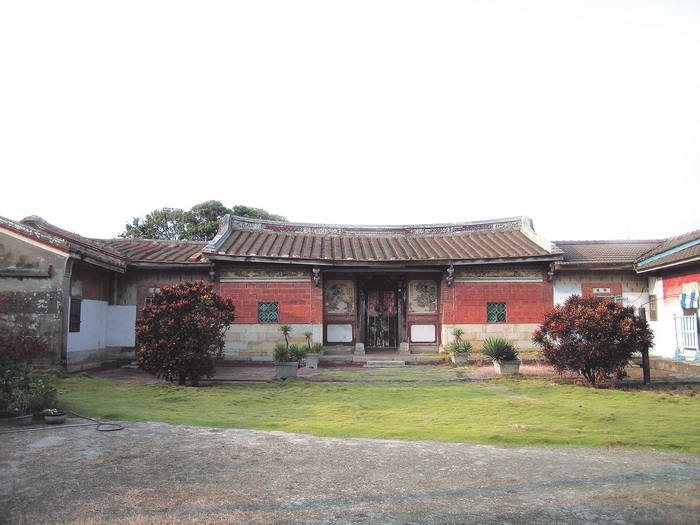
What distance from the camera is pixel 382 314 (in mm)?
17844

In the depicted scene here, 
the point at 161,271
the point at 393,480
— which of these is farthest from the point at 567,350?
the point at 161,271

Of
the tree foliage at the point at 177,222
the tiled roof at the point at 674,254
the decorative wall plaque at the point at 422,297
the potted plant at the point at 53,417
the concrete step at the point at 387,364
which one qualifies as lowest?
the concrete step at the point at 387,364

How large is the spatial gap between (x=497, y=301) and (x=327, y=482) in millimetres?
12868

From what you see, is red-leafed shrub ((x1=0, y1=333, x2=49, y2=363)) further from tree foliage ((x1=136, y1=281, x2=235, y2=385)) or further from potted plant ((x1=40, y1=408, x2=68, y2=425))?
potted plant ((x1=40, y1=408, x2=68, y2=425))

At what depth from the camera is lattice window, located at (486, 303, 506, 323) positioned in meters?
16.7

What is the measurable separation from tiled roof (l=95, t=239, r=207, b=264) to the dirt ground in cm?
1003

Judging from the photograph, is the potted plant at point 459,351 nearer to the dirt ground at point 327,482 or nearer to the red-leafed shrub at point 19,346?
the dirt ground at point 327,482

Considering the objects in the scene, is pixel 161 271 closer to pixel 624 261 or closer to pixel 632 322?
pixel 632 322

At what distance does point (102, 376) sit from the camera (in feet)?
42.8

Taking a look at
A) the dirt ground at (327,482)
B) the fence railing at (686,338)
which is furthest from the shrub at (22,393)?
the fence railing at (686,338)

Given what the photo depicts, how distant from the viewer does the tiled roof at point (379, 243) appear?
16.1 meters

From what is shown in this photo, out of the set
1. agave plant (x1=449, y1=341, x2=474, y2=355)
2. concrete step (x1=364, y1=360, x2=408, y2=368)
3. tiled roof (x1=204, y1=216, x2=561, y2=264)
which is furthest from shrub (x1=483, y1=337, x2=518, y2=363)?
Answer: tiled roof (x1=204, y1=216, x2=561, y2=264)

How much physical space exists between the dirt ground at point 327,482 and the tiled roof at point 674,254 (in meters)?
9.25

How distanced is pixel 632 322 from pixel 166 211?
32551 millimetres
